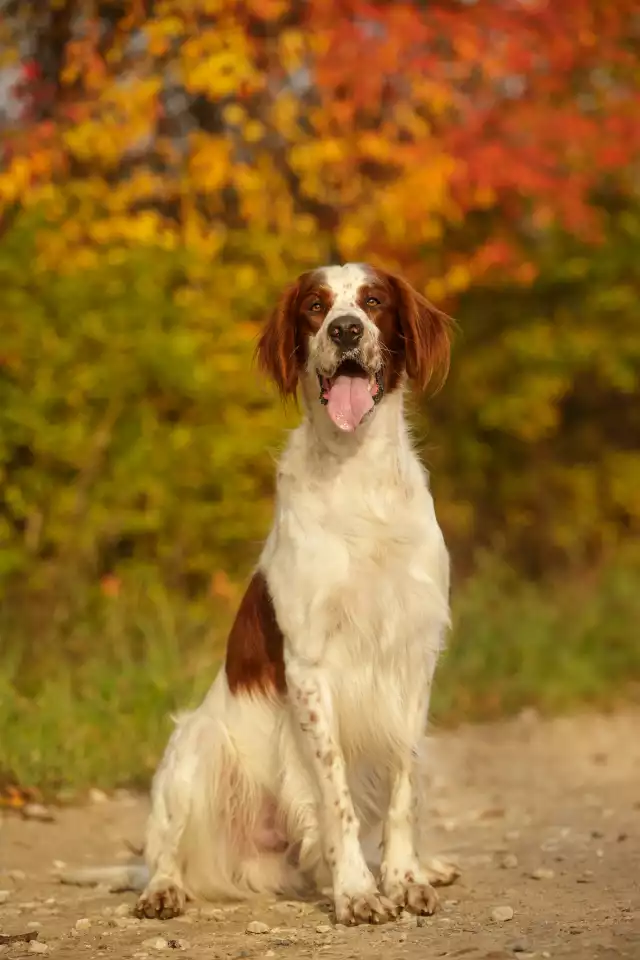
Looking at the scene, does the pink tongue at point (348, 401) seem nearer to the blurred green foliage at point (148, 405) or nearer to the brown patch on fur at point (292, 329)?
the brown patch on fur at point (292, 329)

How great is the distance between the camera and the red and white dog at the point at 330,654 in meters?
3.60

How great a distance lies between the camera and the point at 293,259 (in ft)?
24.9

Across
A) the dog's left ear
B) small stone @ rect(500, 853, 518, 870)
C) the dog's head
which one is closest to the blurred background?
small stone @ rect(500, 853, 518, 870)

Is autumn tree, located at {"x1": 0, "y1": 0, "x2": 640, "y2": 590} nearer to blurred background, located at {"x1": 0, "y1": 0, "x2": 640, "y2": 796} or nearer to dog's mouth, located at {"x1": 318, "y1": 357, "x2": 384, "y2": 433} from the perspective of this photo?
blurred background, located at {"x1": 0, "y1": 0, "x2": 640, "y2": 796}

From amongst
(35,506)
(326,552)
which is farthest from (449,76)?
(326,552)

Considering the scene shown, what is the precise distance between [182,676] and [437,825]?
4.62 ft

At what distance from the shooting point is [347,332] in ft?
11.8

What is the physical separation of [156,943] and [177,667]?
280cm

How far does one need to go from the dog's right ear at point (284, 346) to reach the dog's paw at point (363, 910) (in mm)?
1246

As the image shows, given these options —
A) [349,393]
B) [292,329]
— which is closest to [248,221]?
[292,329]

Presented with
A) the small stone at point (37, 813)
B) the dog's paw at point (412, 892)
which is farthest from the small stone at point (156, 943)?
the small stone at point (37, 813)

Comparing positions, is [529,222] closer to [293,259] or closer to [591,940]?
[293,259]

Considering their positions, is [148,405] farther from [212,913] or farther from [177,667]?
[212,913]

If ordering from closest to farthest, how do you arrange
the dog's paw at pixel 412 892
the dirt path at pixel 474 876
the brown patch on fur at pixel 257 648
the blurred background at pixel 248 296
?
1. the dirt path at pixel 474 876
2. the dog's paw at pixel 412 892
3. the brown patch on fur at pixel 257 648
4. the blurred background at pixel 248 296
